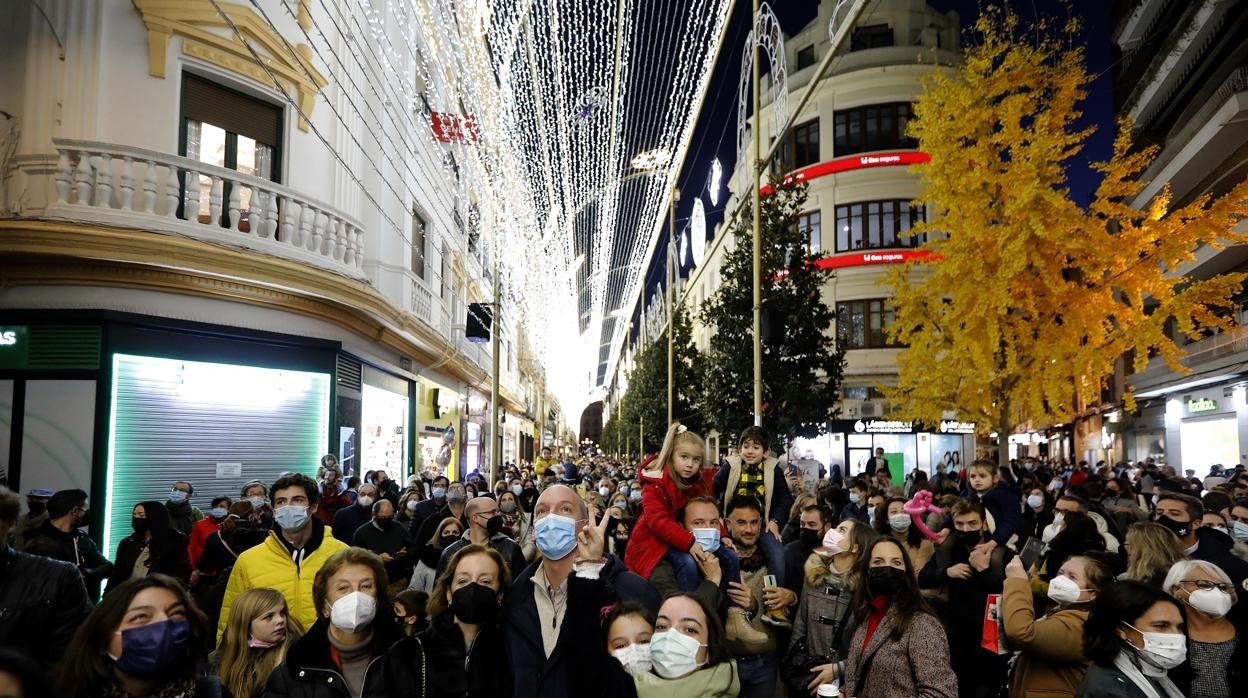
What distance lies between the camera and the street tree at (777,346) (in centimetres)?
2284

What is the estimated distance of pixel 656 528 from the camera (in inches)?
215

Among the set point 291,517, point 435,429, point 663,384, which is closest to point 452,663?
point 291,517

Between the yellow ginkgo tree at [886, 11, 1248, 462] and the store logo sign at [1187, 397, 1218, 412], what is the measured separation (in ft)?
39.6

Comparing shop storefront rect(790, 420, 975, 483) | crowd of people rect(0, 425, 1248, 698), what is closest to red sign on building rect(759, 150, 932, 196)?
shop storefront rect(790, 420, 975, 483)

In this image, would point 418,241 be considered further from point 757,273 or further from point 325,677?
point 325,677

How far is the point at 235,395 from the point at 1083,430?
54048mm

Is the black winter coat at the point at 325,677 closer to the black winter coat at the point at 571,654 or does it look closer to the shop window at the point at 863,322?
the black winter coat at the point at 571,654

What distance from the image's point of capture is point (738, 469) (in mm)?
7918

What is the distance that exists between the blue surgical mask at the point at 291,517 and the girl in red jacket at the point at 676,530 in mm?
2106

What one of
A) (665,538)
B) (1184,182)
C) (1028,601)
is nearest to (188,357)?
(665,538)

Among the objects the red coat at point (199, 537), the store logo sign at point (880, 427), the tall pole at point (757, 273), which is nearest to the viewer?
the red coat at point (199, 537)

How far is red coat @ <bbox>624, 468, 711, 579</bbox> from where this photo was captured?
532 cm

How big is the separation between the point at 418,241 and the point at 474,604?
19.4 m

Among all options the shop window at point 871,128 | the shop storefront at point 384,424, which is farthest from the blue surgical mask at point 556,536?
the shop window at point 871,128
